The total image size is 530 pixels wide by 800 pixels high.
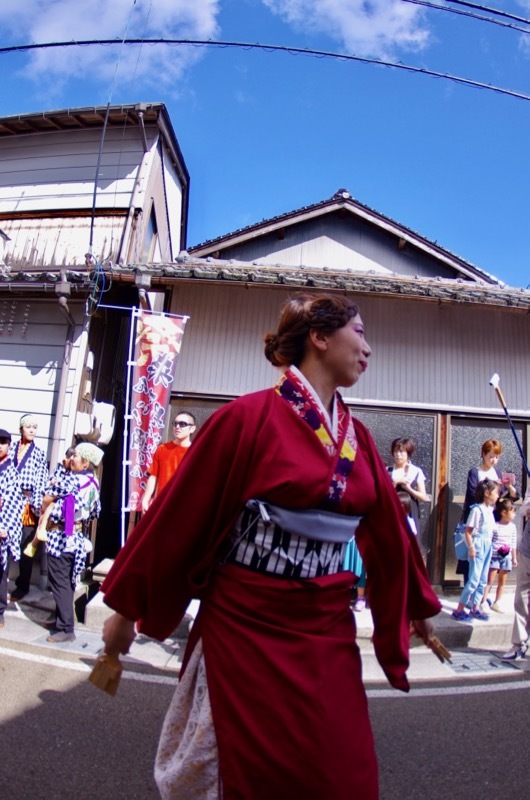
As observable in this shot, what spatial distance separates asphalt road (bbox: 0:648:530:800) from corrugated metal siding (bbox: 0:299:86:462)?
3.87 meters

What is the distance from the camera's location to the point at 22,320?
8445mm

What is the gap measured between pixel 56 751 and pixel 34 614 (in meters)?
3.12

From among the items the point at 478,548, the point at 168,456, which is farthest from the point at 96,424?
the point at 478,548

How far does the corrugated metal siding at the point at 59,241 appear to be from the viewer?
371 inches

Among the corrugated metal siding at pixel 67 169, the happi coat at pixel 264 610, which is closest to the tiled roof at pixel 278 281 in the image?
the corrugated metal siding at pixel 67 169

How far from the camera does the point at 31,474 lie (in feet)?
21.8

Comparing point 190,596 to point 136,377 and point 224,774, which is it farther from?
point 136,377

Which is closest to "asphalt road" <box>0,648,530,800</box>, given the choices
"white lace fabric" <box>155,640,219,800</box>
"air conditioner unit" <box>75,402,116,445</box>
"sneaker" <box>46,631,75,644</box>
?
"sneaker" <box>46,631,75,644</box>

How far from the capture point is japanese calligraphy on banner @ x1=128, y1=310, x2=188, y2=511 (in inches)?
281

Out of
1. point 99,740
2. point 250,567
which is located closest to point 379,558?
point 250,567

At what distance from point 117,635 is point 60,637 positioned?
417 cm

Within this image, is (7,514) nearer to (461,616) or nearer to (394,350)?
(461,616)

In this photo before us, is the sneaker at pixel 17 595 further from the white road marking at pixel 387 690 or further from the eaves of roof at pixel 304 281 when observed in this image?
the eaves of roof at pixel 304 281

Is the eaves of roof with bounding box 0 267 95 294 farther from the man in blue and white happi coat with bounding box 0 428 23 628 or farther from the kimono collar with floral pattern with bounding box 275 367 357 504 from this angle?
the kimono collar with floral pattern with bounding box 275 367 357 504
